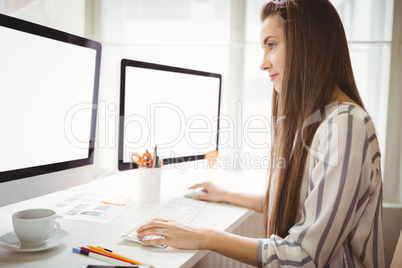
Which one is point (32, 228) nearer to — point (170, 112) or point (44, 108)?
point (44, 108)

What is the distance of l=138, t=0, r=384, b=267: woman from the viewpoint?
66cm

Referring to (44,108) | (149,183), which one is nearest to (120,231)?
(149,183)

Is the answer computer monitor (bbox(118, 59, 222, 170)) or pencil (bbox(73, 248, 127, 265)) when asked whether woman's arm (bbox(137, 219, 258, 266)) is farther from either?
computer monitor (bbox(118, 59, 222, 170))

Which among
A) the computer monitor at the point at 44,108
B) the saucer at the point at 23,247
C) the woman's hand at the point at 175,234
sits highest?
the computer monitor at the point at 44,108

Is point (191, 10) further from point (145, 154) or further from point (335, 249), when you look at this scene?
point (335, 249)

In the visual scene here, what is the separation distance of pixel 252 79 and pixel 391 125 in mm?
751

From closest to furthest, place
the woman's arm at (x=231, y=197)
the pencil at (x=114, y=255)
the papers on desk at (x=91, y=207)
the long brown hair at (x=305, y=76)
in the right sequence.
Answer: the pencil at (x=114, y=255)
the long brown hair at (x=305, y=76)
the papers on desk at (x=91, y=207)
the woman's arm at (x=231, y=197)

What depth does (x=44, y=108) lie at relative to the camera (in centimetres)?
82

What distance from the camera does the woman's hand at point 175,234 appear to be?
2.43ft

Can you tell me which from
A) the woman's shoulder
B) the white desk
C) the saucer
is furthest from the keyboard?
the woman's shoulder

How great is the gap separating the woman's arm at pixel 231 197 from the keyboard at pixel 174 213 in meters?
0.04

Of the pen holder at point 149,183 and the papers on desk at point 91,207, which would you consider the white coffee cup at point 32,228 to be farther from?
the pen holder at point 149,183

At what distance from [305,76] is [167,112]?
595 millimetres


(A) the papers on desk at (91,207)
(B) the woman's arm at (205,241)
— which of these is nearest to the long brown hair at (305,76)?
(B) the woman's arm at (205,241)
